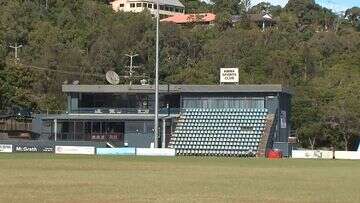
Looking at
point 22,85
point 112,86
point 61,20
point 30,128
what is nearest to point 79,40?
point 61,20

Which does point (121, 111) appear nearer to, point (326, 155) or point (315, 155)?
point (315, 155)

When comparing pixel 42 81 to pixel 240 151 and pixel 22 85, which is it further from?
pixel 240 151

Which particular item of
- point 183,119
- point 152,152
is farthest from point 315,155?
point 183,119

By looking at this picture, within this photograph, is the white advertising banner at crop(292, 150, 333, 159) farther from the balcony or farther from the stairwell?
the balcony

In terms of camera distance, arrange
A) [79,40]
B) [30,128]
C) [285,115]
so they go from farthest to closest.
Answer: [79,40] → [30,128] → [285,115]

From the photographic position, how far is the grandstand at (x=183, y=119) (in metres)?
81.9

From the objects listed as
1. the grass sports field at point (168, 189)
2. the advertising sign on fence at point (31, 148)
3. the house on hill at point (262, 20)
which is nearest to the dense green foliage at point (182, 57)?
the house on hill at point (262, 20)

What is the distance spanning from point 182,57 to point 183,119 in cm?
5424

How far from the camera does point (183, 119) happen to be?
279 feet

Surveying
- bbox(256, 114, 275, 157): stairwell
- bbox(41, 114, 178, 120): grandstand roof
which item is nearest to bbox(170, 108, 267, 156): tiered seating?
bbox(256, 114, 275, 157): stairwell

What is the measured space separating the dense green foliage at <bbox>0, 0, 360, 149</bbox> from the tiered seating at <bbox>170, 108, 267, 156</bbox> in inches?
814

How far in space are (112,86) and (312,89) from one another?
3418 cm

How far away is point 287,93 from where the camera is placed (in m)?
87.2

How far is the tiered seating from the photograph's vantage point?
3189 inches
